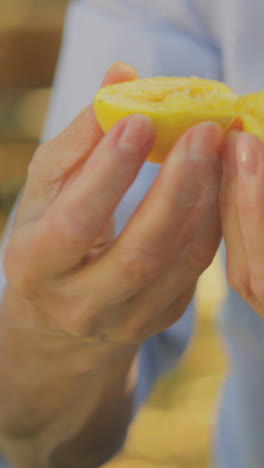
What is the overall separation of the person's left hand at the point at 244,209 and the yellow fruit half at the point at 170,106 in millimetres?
14

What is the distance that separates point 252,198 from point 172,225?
0.12 feet

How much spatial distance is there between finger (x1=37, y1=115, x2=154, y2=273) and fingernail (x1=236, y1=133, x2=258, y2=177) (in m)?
0.03

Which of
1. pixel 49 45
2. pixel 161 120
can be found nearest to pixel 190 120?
pixel 161 120

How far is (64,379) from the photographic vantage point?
354mm

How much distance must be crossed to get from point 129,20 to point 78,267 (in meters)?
0.24

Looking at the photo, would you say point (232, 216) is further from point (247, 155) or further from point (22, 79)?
point (22, 79)

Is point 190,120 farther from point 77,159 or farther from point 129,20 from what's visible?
point 129,20

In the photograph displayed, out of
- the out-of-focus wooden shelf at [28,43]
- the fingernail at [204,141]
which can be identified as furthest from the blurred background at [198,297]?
the fingernail at [204,141]

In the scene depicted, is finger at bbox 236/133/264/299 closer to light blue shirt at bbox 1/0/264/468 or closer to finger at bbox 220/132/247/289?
finger at bbox 220/132/247/289

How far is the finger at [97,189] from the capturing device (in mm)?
210

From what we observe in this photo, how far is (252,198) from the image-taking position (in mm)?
214

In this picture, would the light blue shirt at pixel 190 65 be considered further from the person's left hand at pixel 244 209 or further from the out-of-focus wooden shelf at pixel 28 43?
the person's left hand at pixel 244 209

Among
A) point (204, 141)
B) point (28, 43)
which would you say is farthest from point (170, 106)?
point (28, 43)

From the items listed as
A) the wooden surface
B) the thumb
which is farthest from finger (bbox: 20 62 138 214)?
the wooden surface
